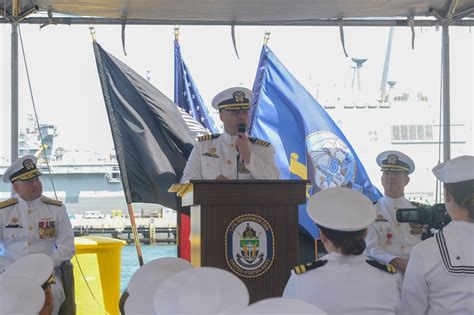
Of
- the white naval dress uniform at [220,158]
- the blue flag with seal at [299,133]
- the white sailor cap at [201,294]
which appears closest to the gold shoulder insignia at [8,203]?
the white naval dress uniform at [220,158]

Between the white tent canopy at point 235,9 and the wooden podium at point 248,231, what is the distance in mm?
1871

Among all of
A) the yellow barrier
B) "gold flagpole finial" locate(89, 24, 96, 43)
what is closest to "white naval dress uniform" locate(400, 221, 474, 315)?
"gold flagpole finial" locate(89, 24, 96, 43)

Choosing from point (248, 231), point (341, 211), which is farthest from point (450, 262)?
point (248, 231)

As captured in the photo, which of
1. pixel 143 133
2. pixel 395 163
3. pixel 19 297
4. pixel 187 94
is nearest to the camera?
pixel 19 297

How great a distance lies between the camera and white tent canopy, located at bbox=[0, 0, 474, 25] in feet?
16.9

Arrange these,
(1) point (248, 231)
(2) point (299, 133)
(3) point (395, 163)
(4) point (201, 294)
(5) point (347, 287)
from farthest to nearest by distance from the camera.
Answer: (2) point (299, 133) → (3) point (395, 163) → (1) point (248, 231) → (5) point (347, 287) → (4) point (201, 294)

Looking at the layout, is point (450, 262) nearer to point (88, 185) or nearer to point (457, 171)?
point (457, 171)

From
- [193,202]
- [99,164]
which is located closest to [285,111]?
[193,202]

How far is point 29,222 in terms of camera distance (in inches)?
190

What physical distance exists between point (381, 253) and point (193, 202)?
1.22m

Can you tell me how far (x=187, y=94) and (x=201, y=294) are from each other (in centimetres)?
526

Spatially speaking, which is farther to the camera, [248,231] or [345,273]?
[248,231]

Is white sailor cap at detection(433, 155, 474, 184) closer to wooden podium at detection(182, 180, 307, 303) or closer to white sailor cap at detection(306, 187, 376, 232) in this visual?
white sailor cap at detection(306, 187, 376, 232)

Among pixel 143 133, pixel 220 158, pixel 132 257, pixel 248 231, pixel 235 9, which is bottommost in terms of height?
pixel 132 257
